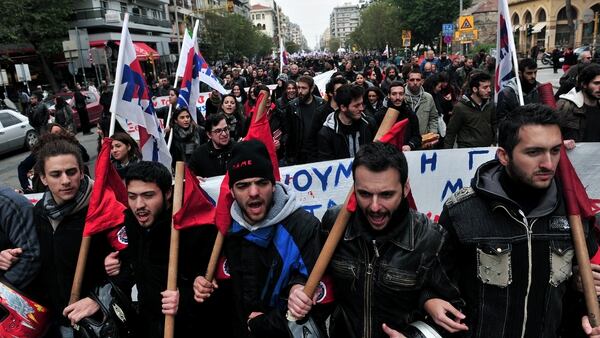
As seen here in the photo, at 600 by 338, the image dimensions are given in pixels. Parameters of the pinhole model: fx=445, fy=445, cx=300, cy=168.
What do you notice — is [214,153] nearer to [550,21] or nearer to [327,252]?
[327,252]

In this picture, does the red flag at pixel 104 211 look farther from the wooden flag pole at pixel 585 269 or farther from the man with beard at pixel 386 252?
the wooden flag pole at pixel 585 269

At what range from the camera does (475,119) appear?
5152 mm

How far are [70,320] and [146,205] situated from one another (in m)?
0.87

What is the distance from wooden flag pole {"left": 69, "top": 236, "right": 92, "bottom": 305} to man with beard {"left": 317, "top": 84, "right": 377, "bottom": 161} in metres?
2.46

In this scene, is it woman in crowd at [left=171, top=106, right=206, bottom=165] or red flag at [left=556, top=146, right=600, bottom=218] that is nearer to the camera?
red flag at [left=556, top=146, right=600, bottom=218]

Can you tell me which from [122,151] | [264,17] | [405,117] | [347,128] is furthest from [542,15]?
[264,17]

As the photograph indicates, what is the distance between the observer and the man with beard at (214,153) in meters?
4.31

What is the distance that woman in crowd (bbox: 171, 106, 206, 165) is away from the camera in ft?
19.5

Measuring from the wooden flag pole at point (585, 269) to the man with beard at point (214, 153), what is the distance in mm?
3140

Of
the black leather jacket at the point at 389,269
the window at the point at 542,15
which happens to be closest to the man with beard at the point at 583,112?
the black leather jacket at the point at 389,269

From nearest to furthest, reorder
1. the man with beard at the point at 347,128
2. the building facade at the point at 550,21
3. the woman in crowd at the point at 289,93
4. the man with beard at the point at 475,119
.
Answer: the man with beard at the point at 347,128
the man with beard at the point at 475,119
the woman in crowd at the point at 289,93
the building facade at the point at 550,21

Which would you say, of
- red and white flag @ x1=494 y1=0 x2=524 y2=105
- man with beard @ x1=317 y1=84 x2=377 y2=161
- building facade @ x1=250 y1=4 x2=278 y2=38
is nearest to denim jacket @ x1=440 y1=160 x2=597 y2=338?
man with beard @ x1=317 y1=84 x2=377 y2=161

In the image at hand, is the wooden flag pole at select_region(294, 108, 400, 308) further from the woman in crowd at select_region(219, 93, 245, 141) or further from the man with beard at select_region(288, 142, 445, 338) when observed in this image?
the woman in crowd at select_region(219, 93, 245, 141)

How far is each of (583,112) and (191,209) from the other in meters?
3.57
